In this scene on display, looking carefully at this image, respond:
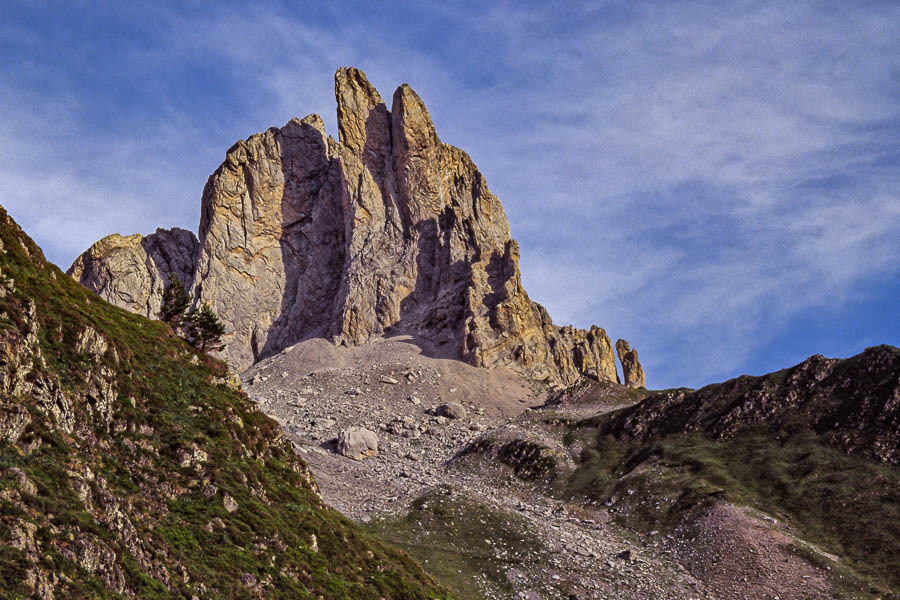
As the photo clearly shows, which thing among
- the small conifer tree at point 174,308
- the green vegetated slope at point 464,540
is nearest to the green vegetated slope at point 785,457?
the green vegetated slope at point 464,540

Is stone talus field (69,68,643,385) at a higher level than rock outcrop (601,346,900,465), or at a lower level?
higher

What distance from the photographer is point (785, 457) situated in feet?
254

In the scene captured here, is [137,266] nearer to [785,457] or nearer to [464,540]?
[464,540]

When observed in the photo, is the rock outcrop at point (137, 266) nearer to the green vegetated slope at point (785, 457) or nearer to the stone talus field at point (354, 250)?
the stone talus field at point (354, 250)

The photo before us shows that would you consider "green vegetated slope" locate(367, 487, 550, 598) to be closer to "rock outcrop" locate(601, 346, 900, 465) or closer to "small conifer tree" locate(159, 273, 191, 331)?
"small conifer tree" locate(159, 273, 191, 331)

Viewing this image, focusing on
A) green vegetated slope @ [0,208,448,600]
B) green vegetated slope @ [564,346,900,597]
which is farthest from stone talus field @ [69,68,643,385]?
green vegetated slope @ [0,208,448,600]

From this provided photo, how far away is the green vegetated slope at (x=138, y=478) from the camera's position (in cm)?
2198

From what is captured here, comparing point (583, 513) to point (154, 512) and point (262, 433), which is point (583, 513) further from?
point (154, 512)

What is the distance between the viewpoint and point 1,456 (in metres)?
→ 22.7

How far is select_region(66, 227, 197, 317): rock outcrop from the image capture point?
17075cm

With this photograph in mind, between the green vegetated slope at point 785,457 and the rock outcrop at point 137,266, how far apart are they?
11731cm

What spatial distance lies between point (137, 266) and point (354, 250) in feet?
173

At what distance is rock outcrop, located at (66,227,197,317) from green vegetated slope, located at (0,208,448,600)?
13430 cm

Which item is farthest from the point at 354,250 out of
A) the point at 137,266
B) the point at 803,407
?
the point at 803,407
